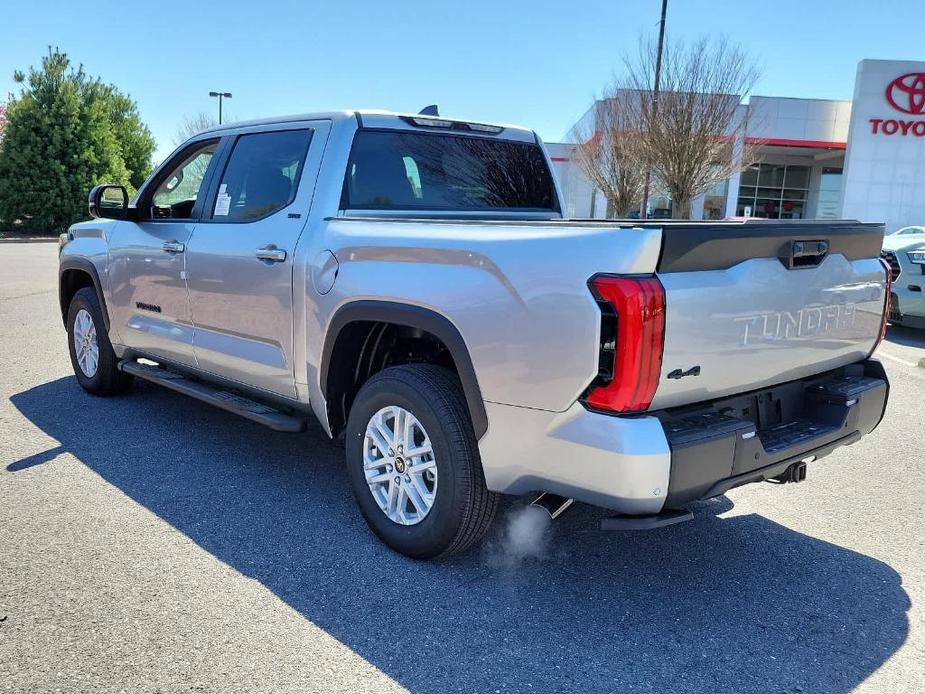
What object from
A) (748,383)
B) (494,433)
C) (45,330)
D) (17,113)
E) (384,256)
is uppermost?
(17,113)

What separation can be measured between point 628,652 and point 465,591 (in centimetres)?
72

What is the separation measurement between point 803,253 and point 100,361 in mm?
5019

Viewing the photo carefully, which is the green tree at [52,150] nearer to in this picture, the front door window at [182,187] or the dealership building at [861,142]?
the dealership building at [861,142]

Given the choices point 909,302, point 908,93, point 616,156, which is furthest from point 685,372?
point 908,93

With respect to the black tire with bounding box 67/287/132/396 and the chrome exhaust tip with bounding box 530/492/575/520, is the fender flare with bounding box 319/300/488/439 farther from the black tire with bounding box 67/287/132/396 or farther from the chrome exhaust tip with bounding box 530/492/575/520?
the black tire with bounding box 67/287/132/396

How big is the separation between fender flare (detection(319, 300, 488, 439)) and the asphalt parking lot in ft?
2.57

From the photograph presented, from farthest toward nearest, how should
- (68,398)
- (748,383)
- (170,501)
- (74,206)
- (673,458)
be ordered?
1. (74,206)
2. (68,398)
3. (170,501)
4. (748,383)
5. (673,458)

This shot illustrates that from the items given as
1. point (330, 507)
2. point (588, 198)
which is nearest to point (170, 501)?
point (330, 507)

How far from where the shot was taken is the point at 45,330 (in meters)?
9.24

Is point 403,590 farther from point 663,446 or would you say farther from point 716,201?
point 716,201

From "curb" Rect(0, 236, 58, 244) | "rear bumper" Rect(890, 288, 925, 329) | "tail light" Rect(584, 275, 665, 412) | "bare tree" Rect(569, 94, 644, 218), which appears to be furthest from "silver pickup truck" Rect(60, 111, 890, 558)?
"curb" Rect(0, 236, 58, 244)

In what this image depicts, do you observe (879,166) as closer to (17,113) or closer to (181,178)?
(181,178)

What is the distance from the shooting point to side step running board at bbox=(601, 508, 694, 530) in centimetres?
269

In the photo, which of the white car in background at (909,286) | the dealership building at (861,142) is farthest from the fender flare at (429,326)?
the dealership building at (861,142)
